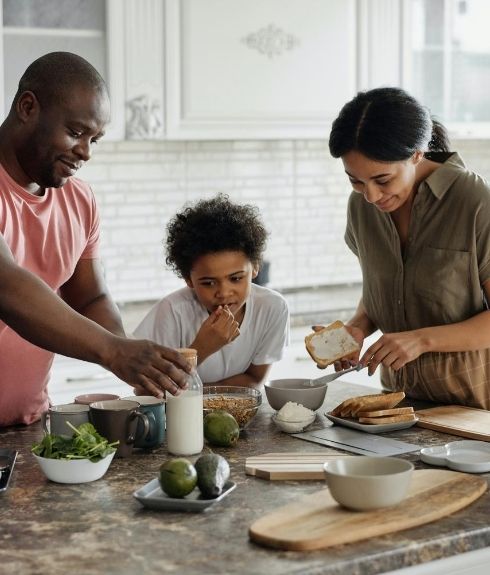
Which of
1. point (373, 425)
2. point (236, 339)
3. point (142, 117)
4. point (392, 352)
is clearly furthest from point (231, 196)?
point (373, 425)

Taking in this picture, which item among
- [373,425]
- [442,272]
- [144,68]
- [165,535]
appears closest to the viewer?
[165,535]

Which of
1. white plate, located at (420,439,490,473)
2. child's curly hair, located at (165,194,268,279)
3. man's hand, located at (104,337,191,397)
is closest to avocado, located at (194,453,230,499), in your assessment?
man's hand, located at (104,337,191,397)

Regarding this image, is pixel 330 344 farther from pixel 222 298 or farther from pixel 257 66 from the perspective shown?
pixel 257 66

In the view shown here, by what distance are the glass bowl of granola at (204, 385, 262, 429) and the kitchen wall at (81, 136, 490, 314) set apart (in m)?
2.14

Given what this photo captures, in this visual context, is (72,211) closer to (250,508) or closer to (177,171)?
(250,508)

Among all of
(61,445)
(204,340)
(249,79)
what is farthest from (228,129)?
(61,445)

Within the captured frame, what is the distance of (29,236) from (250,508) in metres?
1.03

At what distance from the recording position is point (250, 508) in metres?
1.86

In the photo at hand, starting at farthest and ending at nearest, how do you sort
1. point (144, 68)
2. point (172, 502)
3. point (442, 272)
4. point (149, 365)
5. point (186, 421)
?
point (144, 68) → point (442, 272) → point (186, 421) → point (149, 365) → point (172, 502)

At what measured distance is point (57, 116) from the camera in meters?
2.43

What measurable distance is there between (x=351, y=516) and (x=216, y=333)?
Result: 1.10m

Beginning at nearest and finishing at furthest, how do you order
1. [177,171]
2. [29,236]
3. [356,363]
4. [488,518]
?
[488,518] < [29,236] < [356,363] < [177,171]

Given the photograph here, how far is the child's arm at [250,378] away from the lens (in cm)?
297

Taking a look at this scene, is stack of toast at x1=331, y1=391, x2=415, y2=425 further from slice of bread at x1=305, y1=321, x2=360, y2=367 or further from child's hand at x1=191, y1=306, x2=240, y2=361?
child's hand at x1=191, y1=306, x2=240, y2=361
